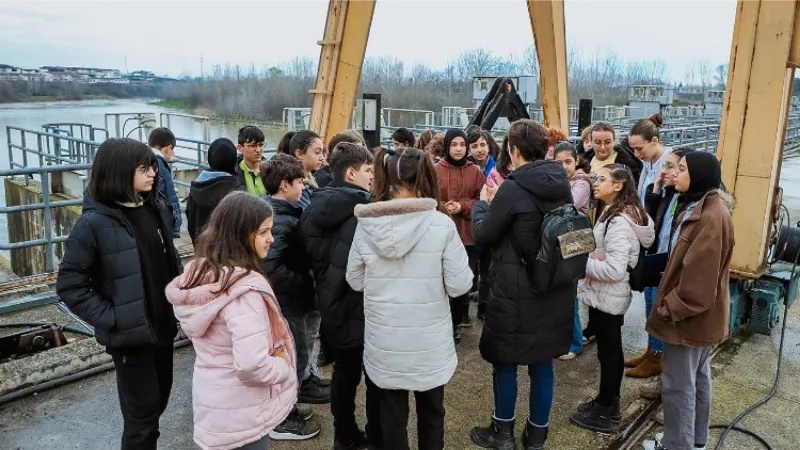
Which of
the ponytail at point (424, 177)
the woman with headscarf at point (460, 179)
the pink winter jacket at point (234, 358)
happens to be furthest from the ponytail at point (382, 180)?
the woman with headscarf at point (460, 179)

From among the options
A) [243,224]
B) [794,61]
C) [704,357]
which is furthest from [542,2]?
Result: [243,224]

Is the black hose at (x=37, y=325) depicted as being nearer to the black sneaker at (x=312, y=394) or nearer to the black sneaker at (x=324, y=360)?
the black sneaker at (x=324, y=360)

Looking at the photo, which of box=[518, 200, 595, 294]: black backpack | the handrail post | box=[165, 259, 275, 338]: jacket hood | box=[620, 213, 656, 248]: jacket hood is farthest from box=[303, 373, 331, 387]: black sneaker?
the handrail post

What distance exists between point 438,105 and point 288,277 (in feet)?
145

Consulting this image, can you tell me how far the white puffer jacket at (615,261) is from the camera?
3414mm

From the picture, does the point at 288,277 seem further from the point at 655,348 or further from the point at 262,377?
the point at 655,348

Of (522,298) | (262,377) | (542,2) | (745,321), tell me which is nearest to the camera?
(262,377)

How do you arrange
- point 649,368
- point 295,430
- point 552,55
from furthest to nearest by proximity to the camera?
1. point 552,55
2. point 649,368
3. point 295,430

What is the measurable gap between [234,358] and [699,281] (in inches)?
85.9

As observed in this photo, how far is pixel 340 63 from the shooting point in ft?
21.5

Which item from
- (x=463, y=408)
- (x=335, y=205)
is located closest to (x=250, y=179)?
(x=335, y=205)

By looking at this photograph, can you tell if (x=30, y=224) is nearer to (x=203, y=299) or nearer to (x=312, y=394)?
(x=312, y=394)

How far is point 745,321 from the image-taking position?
520 cm

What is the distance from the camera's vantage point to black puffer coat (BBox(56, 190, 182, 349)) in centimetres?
247
